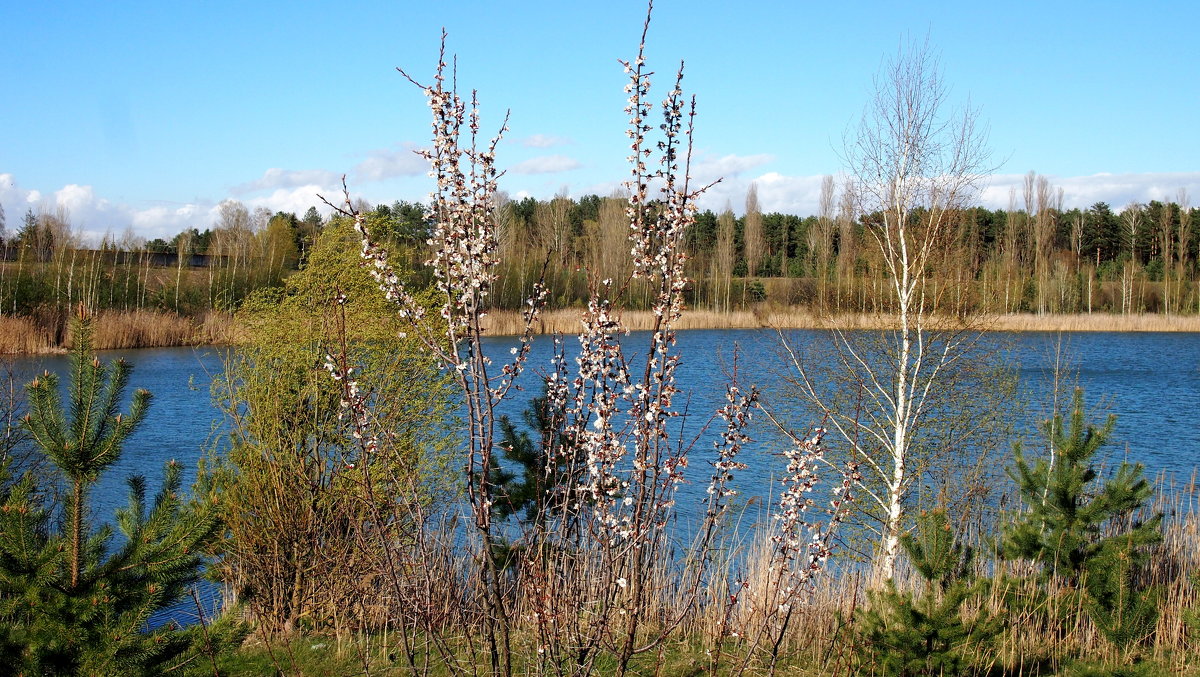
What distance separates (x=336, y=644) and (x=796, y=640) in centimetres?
316

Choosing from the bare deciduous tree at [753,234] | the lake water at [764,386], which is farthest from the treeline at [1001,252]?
the lake water at [764,386]

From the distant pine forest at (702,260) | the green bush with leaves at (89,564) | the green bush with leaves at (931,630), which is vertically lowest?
the green bush with leaves at (931,630)

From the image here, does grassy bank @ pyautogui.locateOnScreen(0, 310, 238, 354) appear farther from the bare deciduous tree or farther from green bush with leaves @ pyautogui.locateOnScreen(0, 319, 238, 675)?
the bare deciduous tree

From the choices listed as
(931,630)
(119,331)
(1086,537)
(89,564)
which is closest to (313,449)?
(89,564)

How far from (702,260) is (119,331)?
33.0 meters

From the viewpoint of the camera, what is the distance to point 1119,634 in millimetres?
5727

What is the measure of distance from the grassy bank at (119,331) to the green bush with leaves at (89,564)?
23.8 meters

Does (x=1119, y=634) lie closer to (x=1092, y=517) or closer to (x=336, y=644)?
(x=1092, y=517)

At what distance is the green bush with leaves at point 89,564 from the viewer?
3.45 meters

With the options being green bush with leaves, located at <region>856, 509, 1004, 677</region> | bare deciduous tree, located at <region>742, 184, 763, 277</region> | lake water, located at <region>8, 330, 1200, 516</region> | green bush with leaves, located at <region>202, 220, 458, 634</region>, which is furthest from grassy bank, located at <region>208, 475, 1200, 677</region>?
bare deciduous tree, located at <region>742, 184, 763, 277</region>

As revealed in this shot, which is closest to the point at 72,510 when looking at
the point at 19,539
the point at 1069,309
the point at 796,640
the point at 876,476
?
the point at 19,539

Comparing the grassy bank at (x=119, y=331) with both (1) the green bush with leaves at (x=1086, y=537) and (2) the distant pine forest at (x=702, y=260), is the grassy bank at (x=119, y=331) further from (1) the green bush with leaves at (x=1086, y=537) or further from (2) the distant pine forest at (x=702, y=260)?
(1) the green bush with leaves at (x=1086, y=537)

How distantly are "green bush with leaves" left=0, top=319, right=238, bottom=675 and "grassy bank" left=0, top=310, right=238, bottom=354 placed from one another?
2379 centimetres

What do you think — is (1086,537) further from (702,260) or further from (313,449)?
(702,260)
